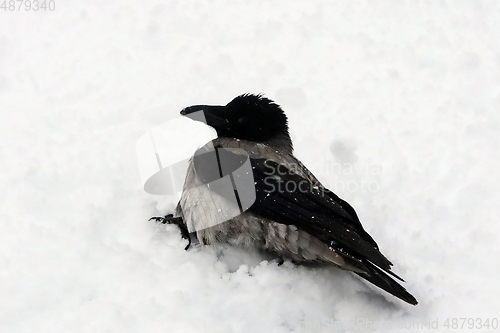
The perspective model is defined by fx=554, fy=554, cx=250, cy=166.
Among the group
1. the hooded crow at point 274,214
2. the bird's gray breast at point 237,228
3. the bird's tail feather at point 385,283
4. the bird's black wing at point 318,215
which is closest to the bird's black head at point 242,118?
the hooded crow at point 274,214

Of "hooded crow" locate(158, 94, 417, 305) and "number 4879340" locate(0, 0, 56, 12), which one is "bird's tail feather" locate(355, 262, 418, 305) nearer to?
"hooded crow" locate(158, 94, 417, 305)

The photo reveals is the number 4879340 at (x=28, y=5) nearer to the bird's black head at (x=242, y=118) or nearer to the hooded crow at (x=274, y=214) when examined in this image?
the bird's black head at (x=242, y=118)

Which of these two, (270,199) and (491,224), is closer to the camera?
(270,199)

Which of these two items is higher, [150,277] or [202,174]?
[202,174]

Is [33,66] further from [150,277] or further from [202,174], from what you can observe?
[150,277]

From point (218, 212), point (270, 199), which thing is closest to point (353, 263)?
point (270, 199)

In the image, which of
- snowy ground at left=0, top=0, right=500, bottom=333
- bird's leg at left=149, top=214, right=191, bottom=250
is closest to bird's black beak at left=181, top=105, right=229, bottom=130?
snowy ground at left=0, top=0, right=500, bottom=333
